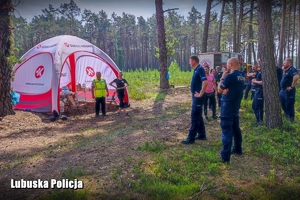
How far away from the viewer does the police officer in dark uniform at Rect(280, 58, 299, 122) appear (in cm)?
726

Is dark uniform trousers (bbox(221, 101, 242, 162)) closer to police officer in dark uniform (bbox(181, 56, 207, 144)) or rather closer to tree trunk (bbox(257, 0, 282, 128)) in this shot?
police officer in dark uniform (bbox(181, 56, 207, 144))

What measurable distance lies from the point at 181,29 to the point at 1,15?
56.7 m

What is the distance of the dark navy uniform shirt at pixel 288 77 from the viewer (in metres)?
7.26

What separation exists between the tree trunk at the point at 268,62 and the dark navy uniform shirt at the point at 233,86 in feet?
7.70

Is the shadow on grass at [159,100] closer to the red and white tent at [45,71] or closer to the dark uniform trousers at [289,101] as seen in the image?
the red and white tent at [45,71]

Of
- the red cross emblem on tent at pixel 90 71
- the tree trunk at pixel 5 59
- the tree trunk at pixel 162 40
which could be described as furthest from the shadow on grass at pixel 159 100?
the tree trunk at pixel 5 59

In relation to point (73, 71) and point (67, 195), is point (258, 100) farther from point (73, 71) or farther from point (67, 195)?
point (73, 71)

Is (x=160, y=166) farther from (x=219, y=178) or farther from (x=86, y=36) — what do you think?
(x=86, y=36)

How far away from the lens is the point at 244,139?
6.10 metres

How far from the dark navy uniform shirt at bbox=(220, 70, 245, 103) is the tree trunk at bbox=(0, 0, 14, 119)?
7302 millimetres

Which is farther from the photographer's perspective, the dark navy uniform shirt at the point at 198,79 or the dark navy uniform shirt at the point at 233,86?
the dark navy uniform shirt at the point at 198,79

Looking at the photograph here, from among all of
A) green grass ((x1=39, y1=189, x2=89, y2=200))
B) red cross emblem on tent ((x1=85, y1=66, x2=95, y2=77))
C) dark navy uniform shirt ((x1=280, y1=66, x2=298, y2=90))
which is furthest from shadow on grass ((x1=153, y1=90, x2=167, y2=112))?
green grass ((x1=39, y1=189, x2=89, y2=200))

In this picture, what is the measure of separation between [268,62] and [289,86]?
4.51 feet

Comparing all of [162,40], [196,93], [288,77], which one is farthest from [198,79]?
[162,40]
